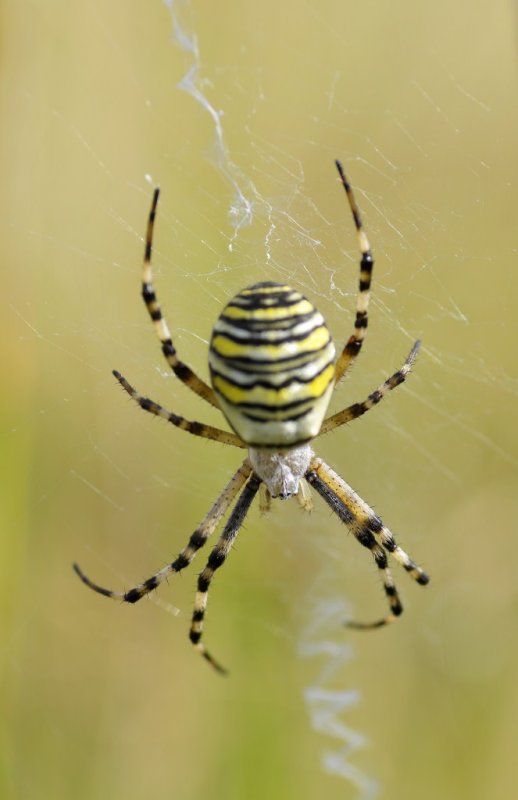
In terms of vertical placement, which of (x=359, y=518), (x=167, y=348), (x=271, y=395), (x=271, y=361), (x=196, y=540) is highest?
(x=271, y=361)

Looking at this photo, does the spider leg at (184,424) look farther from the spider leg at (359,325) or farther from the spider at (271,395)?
the spider leg at (359,325)

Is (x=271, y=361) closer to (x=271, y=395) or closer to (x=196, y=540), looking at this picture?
(x=271, y=395)

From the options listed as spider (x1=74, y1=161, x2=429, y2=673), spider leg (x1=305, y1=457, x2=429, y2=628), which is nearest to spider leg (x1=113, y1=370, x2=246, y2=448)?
spider (x1=74, y1=161, x2=429, y2=673)

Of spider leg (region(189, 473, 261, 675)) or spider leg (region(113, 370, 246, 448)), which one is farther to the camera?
spider leg (region(189, 473, 261, 675))

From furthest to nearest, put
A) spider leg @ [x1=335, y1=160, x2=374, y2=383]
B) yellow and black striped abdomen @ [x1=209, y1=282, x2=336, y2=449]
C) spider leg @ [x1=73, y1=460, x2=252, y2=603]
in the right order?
spider leg @ [x1=73, y1=460, x2=252, y2=603] → spider leg @ [x1=335, y1=160, x2=374, y2=383] → yellow and black striped abdomen @ [x1=209, y1=282, x2=336, y2=449]

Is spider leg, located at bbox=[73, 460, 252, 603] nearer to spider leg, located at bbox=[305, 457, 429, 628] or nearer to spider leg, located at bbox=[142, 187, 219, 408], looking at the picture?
spider leg, located at bbox=[305, 457, 429, 628]

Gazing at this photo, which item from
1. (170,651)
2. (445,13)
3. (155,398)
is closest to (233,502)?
(155,398)

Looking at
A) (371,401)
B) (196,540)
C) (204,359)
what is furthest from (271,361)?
(204,359)
